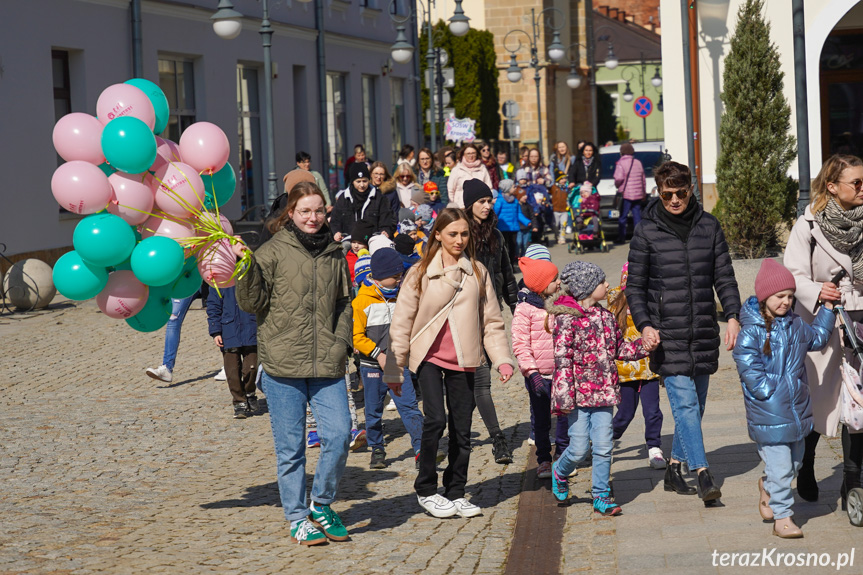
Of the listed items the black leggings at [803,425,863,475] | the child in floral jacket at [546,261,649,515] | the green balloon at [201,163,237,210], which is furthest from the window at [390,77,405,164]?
the black leggings at [803,425,863,475]

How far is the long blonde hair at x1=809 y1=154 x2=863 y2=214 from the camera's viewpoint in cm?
647

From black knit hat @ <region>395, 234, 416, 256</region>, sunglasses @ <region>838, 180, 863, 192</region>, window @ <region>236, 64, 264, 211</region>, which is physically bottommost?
black knit hat @ <region>395, 234, 416, 256</region>

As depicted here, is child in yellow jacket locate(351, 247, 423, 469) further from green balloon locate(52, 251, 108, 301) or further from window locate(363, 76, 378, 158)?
window locate(363, 76, 378, 158)

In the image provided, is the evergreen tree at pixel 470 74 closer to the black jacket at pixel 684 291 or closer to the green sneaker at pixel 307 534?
the black jacket at pixel 684 291

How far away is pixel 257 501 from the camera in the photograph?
742 cm

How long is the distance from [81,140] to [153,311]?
3.29ft

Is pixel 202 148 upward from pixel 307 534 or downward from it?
upward

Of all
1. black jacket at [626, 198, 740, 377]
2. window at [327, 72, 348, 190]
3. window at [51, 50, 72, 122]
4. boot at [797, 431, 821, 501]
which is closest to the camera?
boot at [797, 431, 821, 501]

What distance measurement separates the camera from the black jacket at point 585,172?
23.6 m

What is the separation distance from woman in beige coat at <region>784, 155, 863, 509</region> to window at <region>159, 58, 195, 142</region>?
1757 centimetres

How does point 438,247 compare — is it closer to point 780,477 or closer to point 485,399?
point 485,399

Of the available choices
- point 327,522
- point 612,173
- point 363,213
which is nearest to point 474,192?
point 327,522

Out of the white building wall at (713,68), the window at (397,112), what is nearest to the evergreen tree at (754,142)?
the white building wall at (713,68)

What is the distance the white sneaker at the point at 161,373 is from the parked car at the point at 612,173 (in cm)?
1379
